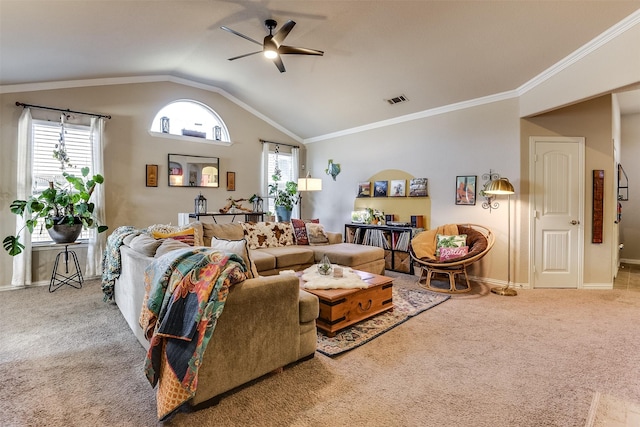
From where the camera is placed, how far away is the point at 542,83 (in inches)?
150

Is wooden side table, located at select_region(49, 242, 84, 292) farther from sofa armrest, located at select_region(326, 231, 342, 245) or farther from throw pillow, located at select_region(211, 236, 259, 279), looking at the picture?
sofa armrest, located at select_region(326, 231, 342, 245)

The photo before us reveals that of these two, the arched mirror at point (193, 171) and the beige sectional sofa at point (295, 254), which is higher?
the arched mirror at point (193, 171)

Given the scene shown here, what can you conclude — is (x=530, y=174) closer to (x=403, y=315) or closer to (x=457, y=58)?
(x=457, y=58)

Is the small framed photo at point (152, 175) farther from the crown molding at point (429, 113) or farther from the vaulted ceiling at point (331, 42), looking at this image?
the crown molding at point (429, 113)

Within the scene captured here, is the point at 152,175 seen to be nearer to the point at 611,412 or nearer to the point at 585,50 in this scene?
the point at 611,412

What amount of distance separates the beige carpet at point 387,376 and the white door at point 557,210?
107 cm

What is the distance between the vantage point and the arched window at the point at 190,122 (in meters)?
5.24

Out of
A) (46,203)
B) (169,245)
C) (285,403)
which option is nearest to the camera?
(285,403)

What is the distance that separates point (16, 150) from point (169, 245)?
367 cm

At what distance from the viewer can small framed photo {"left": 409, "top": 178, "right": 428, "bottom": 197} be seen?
513 centimetres

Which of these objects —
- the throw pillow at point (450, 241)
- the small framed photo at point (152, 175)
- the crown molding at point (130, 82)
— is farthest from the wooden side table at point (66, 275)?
the throw pillow at point (450, 241)

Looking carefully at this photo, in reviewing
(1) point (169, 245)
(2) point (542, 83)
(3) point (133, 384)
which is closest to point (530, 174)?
(2) point (542, 83)

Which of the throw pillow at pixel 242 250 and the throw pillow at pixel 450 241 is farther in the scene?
the throw pillow at pixel 450 241

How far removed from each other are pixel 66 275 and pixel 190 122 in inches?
123
